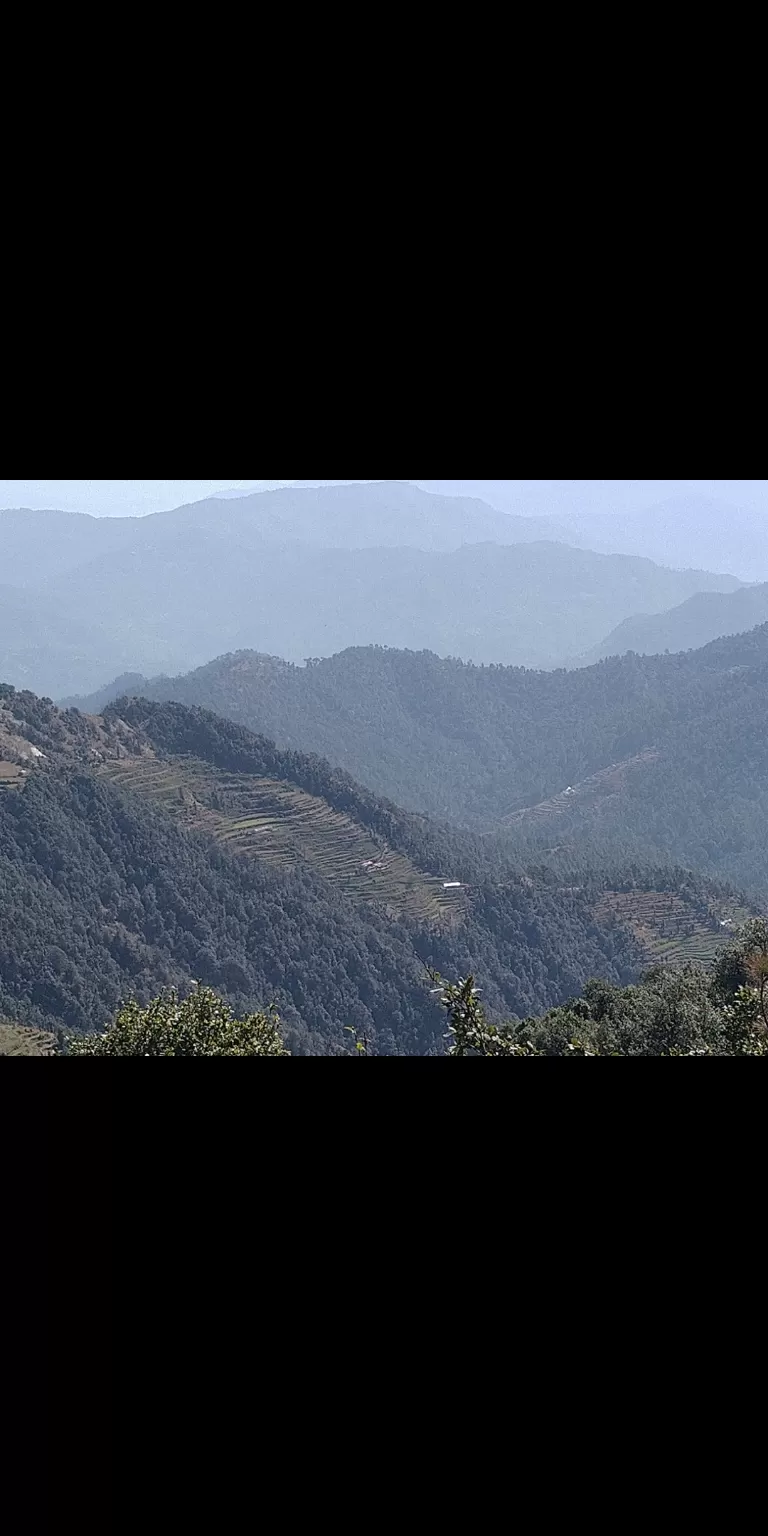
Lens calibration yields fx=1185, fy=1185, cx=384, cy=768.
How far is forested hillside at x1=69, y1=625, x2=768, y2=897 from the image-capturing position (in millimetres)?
60625

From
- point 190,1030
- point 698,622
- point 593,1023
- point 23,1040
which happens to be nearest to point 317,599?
point 698,622

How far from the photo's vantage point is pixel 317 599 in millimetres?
163375

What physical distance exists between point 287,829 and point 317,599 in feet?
395

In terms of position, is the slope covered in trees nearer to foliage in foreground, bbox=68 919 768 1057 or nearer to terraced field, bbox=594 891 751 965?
terraced field, bbox=594 891 751 965

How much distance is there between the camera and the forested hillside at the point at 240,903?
36.0 m

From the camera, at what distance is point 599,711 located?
71938 mm

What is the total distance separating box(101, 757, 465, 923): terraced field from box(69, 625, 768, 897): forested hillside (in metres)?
7.57

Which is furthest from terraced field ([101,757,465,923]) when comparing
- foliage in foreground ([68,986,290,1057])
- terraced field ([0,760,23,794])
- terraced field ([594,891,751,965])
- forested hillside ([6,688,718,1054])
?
foliage in foreground ([68,986,290,1057])

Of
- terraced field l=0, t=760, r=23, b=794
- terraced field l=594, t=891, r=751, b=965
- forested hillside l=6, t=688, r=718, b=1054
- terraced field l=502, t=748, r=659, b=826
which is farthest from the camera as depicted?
terraced field l=502, t=748, r=659, b=826

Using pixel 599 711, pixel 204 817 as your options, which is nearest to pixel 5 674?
pixel 599 711

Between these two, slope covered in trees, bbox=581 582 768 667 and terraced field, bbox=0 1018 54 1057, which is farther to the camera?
slope covered in trees, bbox=581 582 768 667
